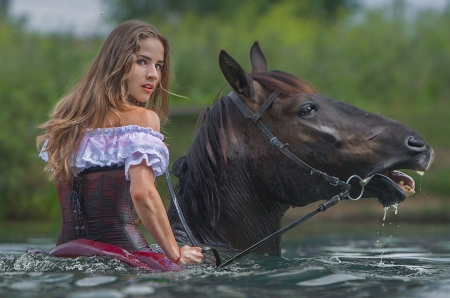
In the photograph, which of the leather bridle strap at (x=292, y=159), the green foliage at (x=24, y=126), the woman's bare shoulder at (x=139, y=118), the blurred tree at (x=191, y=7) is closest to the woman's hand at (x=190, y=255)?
the leather bridle strap at (x=292, y=159)

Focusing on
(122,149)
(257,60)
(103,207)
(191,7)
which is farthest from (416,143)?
(191,7)

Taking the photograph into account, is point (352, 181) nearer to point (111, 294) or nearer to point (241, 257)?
point (241, 257)

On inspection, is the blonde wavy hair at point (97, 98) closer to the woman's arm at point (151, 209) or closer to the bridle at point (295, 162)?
the woman's arm at point (151, 209)

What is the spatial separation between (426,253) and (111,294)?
4385mm

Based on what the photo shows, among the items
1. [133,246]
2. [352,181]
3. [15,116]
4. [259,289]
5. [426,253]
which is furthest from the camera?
[15,116]

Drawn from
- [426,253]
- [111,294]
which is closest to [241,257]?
[111,294]

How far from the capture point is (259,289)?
3986mm

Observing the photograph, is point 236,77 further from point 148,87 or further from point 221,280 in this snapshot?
point 221,280

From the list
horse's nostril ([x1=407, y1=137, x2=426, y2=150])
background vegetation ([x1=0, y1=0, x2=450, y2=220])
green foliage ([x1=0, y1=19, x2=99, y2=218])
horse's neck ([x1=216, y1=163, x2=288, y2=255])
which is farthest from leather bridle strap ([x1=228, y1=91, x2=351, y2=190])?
background vegetation ([x1=0, y1=0, x2=450, y2=220])

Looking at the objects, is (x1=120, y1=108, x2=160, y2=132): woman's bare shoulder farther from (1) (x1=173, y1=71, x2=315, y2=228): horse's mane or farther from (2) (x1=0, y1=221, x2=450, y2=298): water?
(2) (x1=0, y1=221, x2=450, y2=298): water

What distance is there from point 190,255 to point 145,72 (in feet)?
3.65

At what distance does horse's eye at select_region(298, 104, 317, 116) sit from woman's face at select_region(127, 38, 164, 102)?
2.96 ft

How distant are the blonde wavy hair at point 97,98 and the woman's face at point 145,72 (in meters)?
0.03

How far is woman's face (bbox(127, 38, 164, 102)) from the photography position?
15.3 feet
